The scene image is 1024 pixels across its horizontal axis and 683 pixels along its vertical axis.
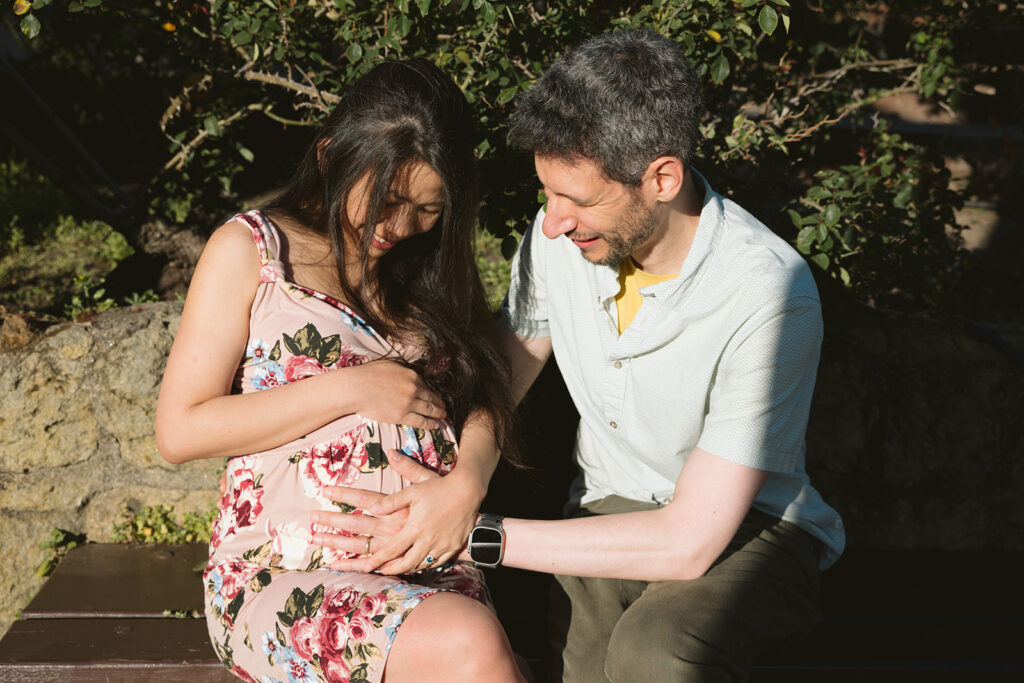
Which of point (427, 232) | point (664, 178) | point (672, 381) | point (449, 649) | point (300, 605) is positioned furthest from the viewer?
point (427, 232)

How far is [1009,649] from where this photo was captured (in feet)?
8.49

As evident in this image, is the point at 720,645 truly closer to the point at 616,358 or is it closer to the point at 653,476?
the point at 653,476

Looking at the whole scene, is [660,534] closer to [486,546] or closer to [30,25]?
[486,546]

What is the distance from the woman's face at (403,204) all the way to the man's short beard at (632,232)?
46 cm

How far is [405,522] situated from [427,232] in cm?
92

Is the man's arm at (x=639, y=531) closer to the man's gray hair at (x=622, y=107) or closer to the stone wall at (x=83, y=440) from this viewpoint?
the man's gray hair at (x=622, y=107)

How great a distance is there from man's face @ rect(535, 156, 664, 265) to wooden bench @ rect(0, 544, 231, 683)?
5.11 ft

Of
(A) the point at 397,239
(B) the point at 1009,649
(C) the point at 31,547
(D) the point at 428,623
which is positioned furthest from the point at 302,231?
(B) the point at 1009,649

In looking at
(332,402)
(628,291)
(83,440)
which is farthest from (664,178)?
(83,440)

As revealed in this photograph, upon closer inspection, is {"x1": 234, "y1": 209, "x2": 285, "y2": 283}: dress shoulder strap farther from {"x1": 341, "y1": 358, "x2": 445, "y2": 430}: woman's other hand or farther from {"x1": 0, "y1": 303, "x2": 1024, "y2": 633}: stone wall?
{"x1": 0, "y1": 303, "x2": 1024, "y2": 633}: stone wall

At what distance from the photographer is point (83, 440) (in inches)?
116

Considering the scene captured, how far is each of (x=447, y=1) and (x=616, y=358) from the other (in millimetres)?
1090

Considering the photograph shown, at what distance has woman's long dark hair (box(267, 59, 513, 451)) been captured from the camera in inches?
82.0

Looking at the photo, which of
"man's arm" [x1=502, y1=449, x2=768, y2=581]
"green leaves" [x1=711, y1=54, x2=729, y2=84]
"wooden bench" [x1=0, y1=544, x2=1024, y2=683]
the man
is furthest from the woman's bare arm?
"green leaves" [x1=711, y1=54, x2=729, y2=84]
